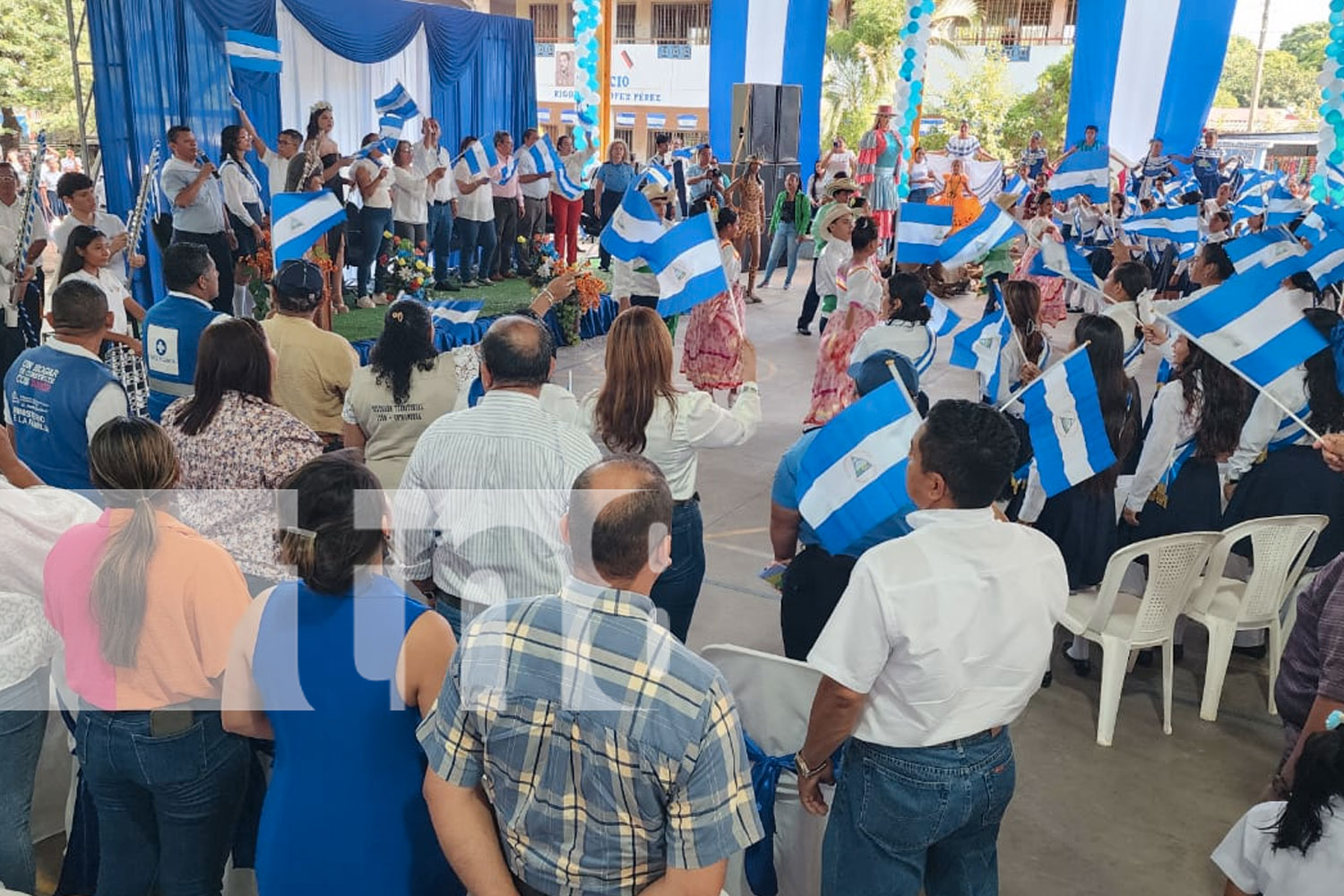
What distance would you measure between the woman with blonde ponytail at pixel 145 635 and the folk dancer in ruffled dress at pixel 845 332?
4.59 m

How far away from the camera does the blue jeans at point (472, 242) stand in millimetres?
11297

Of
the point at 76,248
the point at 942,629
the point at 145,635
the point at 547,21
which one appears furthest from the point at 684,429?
the point at 547,21

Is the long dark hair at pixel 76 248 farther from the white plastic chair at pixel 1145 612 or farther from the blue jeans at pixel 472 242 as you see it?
the blue jeans at pixel 472 242

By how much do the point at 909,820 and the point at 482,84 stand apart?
44.9ft

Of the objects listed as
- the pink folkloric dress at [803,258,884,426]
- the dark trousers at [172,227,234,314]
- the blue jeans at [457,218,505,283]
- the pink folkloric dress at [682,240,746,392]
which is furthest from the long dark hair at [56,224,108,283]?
the blue jeans at [457,218,505,283]

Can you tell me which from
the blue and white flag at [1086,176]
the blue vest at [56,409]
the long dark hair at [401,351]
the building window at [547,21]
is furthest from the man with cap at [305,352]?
the building window at [547,21]

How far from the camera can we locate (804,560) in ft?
10.8

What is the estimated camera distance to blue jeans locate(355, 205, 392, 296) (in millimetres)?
9695

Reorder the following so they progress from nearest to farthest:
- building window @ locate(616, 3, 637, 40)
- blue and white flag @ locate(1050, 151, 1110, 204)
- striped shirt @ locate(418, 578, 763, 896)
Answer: striped shirt @ locate(418, 578, 763, 896) < blue and white flag @ locate(1050, 151, 1110, 204) < building window @ locate(616, 3, 637, 40)

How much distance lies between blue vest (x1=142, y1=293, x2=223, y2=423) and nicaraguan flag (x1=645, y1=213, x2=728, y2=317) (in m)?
2.19

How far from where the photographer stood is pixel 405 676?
6.37ft

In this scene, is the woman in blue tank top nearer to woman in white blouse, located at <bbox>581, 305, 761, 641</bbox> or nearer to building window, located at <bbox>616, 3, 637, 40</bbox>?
woman in white blouse, located at <bbox>581, 305, 761, 641</bbox>

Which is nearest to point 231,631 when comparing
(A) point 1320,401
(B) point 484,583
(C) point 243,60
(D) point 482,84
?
(B) point 484,583

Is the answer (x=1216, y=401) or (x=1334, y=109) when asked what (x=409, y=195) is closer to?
(x=1216, y=401)
